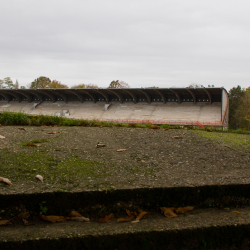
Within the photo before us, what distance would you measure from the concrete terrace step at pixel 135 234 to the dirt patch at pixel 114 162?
1.11 feet

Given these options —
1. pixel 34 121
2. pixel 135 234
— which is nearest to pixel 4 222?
pixel 135 234

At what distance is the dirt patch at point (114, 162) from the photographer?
7.71 feet

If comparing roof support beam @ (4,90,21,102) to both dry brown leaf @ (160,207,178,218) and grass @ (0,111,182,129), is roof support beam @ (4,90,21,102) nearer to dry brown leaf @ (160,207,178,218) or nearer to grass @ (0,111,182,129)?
grass @ (0,111,182,129)

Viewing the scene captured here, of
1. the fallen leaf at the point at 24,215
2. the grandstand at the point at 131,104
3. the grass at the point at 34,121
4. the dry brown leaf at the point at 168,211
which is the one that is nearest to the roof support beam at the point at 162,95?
the grandstand at the point at 131,104

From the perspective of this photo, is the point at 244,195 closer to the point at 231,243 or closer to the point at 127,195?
the point at 231,243

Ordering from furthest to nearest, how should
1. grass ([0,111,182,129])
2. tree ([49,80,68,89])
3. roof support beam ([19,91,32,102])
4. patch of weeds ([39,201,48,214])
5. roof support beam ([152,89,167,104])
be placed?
1. tree ([49,80,68,89])
2. roof support beam ([19,91,32,102])
3. roof support beam ([152,89,167,104])
4. grass ([0,111,182,129])
5. patch of weeds ([39,201,48,214])

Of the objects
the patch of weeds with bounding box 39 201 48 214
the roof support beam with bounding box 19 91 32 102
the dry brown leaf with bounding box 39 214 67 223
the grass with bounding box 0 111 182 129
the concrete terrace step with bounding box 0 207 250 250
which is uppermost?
the roof support beam with bounding box 19 91 32 102

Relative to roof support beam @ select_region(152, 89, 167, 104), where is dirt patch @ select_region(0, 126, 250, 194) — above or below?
below

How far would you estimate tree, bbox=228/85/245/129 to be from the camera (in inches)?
1946

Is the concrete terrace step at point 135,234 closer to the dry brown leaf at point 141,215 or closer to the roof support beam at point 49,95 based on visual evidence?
the dry brown leaf at point 141,215

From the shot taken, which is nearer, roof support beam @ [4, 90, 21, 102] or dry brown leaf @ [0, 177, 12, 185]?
dry brown leaf @ [0, 177, 12, 185]

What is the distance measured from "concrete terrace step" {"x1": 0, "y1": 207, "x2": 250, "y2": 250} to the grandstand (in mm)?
25062

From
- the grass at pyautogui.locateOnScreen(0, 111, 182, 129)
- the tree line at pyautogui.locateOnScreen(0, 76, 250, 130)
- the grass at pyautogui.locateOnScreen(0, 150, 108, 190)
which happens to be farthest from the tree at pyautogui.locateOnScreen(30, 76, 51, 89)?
the grass at pyautogui.locateOnScreen(0, 150, 108, 190)

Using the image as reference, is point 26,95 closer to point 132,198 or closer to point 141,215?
point 132,198
